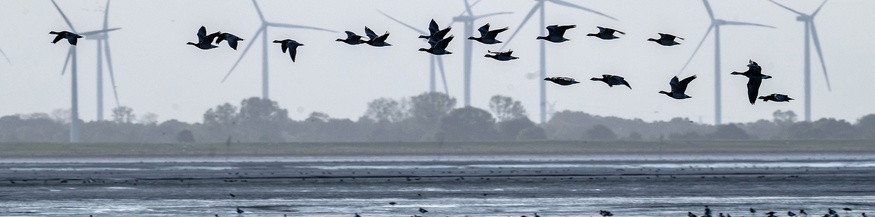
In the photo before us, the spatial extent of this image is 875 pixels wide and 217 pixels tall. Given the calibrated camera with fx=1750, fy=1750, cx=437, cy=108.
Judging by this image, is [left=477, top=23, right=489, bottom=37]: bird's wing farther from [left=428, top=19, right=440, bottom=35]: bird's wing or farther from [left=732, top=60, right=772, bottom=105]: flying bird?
[left=732, top=60, right=772, bottom=105]: flying bird

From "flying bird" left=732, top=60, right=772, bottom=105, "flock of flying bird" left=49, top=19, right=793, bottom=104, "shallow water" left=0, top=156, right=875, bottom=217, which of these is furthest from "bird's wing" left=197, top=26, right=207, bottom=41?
"flying bird" left=732, top=60, right=772, bottom=105

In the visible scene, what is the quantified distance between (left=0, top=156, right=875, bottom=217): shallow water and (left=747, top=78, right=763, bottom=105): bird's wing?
12.4 m

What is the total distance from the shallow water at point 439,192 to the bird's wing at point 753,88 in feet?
40.8

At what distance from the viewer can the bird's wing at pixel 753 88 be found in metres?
40.2

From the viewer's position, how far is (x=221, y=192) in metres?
68.1

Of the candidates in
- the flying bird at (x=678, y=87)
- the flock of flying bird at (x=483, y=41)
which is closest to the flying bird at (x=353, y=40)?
the flock of flying bird at (x=483, y=41)

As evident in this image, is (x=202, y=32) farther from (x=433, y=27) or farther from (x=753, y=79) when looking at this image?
(x=753, y=79)

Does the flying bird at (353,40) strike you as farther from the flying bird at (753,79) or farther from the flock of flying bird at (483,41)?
the flying bird at (753,79)

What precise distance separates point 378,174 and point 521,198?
28.4 m

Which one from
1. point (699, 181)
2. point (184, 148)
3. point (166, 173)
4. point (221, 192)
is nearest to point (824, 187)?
point (699, 181)

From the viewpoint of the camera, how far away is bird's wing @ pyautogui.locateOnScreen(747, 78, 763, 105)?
132ft

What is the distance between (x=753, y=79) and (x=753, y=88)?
0.31 metres

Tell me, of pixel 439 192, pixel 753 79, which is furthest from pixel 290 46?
pixel 439 192

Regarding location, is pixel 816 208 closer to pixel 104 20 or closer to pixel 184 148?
pixel 104 20
